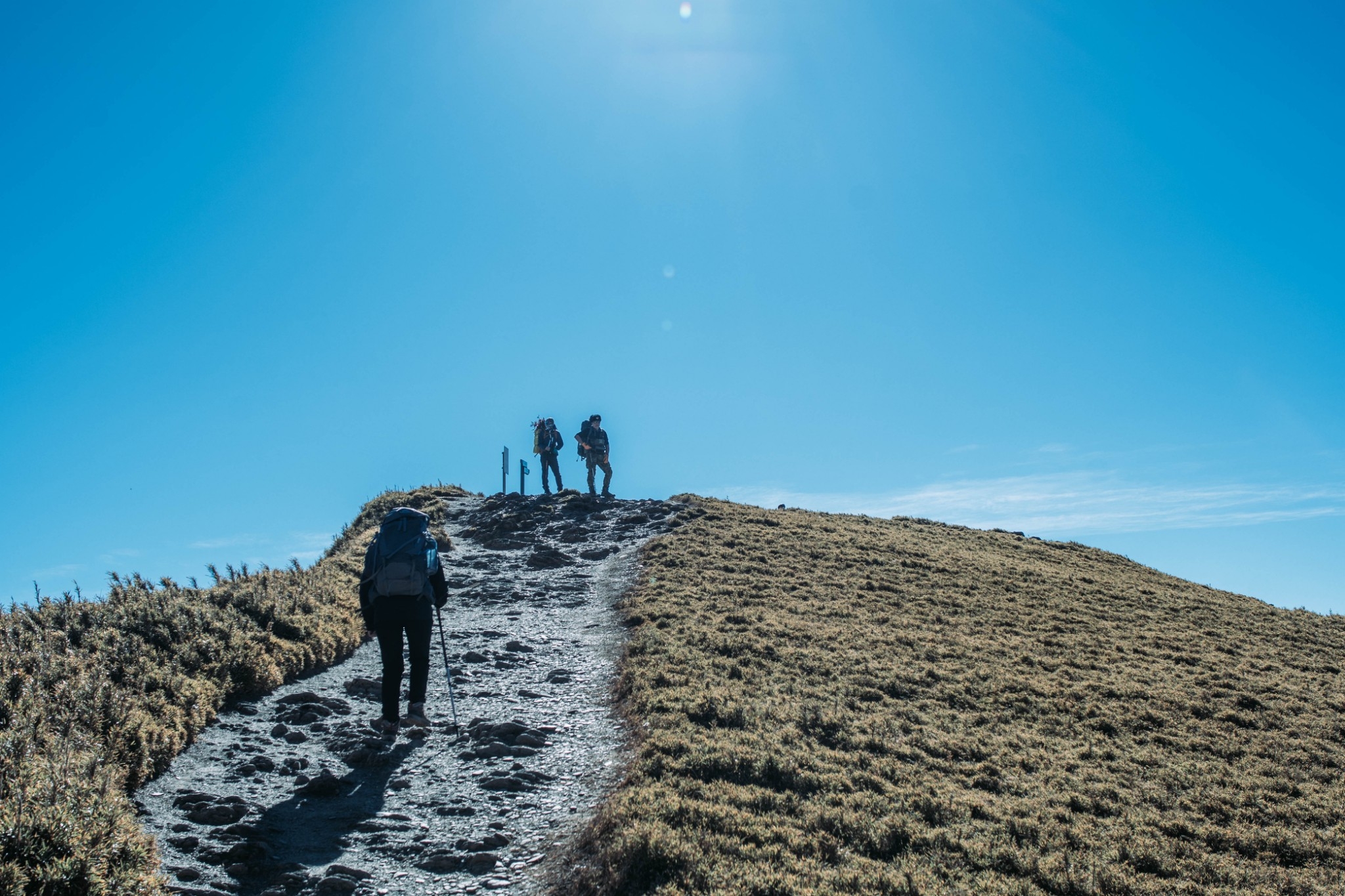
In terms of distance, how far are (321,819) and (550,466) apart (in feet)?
81.2

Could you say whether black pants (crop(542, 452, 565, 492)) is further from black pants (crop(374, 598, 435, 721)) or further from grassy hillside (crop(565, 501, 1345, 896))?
black pants (crop(374, 598, 435, 721))

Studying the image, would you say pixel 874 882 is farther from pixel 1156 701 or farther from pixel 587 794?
pixel 1156 701

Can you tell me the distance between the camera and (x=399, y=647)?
8.69m

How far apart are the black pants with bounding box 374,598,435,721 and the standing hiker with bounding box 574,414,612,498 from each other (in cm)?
2067

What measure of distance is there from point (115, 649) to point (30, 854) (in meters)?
4.82

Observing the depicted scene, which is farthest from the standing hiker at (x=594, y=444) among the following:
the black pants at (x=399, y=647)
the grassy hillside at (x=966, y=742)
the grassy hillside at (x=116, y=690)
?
the black pants at (x=399, y=647)

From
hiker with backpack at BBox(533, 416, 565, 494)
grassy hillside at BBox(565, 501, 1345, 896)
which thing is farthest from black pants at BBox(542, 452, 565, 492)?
grassy hillside at BBox(565, 501, 1345, 896)

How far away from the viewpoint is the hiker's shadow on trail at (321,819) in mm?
6406

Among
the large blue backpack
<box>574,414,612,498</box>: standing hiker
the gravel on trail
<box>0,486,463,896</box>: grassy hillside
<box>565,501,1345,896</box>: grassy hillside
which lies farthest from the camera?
<box>574,414,612,498</box>: standing hiker

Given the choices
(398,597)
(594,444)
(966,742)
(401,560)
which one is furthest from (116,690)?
(594,444)

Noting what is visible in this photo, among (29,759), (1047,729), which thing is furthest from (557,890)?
(1047,729)

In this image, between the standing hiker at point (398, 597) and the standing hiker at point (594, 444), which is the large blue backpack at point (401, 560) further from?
the standing hiker at point (594, 444)

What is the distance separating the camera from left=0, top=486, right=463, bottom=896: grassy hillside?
16.3ft

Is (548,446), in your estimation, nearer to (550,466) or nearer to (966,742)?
(550,466)
